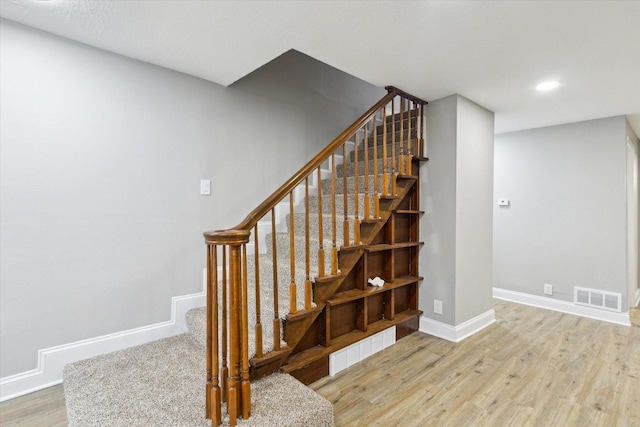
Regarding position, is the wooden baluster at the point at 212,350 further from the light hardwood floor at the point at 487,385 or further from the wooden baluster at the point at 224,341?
the light hardwood floor at the point at 487,385

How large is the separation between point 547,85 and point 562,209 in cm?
180

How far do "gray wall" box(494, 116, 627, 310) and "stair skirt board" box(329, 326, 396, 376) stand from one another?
7.84 feet

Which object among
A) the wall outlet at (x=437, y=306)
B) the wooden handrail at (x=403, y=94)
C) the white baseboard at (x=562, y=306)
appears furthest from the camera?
the white baseboard at (x=562, y=306)

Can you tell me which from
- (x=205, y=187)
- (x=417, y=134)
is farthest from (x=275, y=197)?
(x=417, y=134)

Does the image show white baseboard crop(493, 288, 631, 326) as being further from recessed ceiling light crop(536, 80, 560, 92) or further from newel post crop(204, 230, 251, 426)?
newel post crop(204, 230, 251, 426)

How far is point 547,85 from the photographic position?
264 centimetres

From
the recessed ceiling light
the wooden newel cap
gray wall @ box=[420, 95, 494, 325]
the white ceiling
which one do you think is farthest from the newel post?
the recessed ceiling light

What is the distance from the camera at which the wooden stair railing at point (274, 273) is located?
1.46 m

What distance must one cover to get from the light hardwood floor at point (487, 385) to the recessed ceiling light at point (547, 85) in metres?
2.22

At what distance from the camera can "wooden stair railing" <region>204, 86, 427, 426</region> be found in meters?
1.46

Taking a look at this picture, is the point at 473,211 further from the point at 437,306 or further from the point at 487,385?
the point at 487,385

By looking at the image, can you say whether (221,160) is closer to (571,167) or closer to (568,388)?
(568,388)

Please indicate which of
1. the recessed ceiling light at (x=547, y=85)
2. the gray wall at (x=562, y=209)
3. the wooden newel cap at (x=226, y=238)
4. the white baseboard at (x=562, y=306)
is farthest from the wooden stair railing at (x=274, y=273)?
the white baseboard at (x=562, y=306)

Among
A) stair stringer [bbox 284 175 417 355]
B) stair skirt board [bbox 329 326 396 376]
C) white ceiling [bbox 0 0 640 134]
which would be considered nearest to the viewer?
white ceiling [bbox 0 0 640 134]
